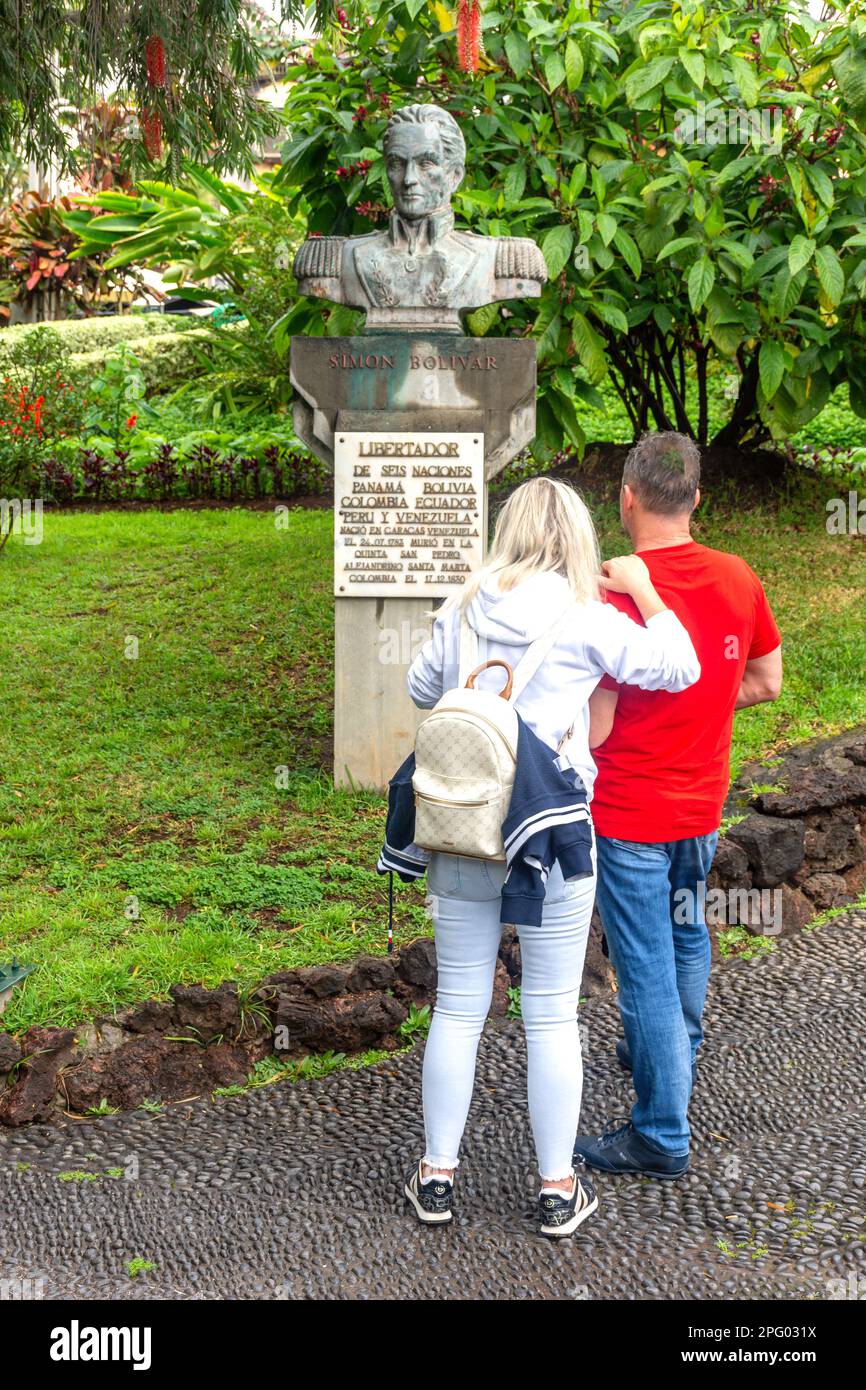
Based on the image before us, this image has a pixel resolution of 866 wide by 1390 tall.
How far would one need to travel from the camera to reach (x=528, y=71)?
8727 mm

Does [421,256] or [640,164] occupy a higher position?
[640,164]

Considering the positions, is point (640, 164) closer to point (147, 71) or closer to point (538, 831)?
point (147, 71)

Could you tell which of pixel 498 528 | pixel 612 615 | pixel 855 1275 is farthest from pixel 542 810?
pixel 855 1275

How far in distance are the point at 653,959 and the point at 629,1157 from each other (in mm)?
586

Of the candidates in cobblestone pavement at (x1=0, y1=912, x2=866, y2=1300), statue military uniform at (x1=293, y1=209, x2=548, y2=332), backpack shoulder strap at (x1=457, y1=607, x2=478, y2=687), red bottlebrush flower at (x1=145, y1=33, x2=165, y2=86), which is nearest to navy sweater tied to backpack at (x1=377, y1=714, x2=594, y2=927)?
backpack shoulder strap at (x1=457, y1=607, x2=478, y2=687)

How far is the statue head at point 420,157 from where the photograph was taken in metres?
6.32

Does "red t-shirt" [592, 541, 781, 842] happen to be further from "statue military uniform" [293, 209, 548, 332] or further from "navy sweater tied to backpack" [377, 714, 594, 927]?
"statue military uniform" [293, 209, 548, 332]

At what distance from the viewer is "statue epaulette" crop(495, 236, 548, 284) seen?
657cm

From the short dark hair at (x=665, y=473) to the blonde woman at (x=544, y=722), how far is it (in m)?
0.22

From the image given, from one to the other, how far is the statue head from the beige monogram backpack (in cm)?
375

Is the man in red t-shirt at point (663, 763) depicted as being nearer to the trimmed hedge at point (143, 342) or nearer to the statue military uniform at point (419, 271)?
the statue military uniform at point (419, 271)

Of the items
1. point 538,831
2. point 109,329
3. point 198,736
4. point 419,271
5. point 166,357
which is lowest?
point 198,736

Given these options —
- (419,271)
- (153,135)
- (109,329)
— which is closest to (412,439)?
(419,271)

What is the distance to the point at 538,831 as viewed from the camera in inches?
127
